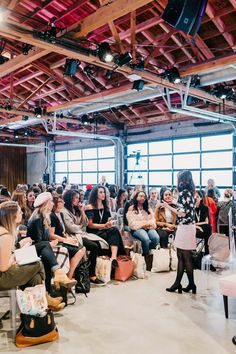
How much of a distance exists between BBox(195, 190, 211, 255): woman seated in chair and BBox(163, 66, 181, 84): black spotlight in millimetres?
1944

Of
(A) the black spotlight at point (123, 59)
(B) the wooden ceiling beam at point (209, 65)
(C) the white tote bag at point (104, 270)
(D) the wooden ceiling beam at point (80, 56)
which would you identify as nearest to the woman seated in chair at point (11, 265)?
(C) the white tote bag at point (104, 270)

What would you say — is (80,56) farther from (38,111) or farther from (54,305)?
(38,111)

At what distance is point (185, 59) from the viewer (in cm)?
686

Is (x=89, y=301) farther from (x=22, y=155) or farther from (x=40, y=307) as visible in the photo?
(x=22, y=155)

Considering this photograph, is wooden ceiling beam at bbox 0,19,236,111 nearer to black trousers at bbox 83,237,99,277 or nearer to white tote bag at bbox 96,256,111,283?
black trousers at bbox 83,237,99,277

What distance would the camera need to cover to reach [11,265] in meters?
3.10

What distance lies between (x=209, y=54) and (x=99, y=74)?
3.09 m

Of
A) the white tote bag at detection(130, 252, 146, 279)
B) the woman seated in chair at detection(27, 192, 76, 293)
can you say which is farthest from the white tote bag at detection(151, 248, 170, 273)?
the woman seated in chair at detection(27, 192, 76, 293)

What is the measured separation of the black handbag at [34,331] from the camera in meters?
2.93

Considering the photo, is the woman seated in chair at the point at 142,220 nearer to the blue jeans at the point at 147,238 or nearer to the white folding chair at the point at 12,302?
the blue jeans at the point at 147,238

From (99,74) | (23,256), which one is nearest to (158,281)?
(23,256)

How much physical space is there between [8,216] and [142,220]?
2875 mm

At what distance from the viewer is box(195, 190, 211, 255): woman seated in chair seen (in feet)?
17.8

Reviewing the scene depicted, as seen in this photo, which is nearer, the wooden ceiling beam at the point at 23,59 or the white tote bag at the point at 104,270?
the white tote bag at the point at 104,270
